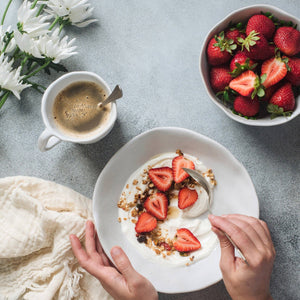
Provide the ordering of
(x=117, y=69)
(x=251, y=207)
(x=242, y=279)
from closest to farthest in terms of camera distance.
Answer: (x=242, y=279)
(x=251, y=207)
(x=117, y=69)

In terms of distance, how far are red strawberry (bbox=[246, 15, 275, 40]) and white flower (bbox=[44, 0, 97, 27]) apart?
477mm

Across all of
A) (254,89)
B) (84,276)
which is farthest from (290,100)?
(84,276)

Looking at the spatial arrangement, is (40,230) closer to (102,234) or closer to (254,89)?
(102,234)

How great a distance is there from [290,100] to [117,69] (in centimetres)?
54

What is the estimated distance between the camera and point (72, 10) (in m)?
1.08

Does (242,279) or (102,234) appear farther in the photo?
(102,234)

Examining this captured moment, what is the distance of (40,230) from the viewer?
3.49 ft

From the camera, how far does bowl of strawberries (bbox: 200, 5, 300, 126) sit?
0.96 metres

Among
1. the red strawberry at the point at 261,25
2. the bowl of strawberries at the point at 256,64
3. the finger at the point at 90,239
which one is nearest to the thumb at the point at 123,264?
the finger at the point at 90,239

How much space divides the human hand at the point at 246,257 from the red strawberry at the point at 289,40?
1.57ft

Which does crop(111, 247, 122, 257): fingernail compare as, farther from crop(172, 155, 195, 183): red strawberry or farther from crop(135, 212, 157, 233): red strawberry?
crop(172, 155, 195, 183): red strawberry

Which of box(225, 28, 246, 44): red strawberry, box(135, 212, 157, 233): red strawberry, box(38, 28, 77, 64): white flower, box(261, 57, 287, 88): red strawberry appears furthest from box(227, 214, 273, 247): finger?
box(38, 28, 77, 64): white flower

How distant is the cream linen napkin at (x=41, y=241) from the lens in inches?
A: 41.9

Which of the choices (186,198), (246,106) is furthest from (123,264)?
(246,106)
